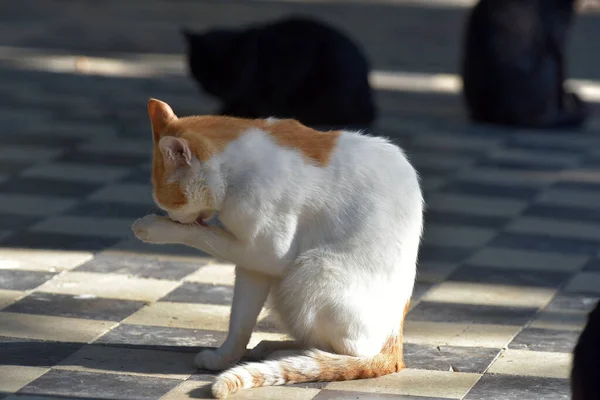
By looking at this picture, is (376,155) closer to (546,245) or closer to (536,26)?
(546,245)

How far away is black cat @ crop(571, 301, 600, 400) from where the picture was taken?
8.30 ft

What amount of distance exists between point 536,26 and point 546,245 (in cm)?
293

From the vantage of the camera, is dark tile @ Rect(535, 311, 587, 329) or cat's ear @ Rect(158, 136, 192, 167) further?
dark tile @ Rect(535, 311, 587, 329)

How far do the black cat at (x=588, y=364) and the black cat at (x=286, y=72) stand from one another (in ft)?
16.5

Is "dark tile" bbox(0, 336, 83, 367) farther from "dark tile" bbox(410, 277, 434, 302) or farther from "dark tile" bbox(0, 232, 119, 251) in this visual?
"dark tile" bbox(410, 277, 434, 302)

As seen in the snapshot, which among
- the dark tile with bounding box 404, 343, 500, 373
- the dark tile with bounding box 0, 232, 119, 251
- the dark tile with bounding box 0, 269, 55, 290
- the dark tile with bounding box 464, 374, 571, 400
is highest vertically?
the dark tile with bounding box 464, 374, 571, 400

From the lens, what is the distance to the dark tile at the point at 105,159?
656 centimetres

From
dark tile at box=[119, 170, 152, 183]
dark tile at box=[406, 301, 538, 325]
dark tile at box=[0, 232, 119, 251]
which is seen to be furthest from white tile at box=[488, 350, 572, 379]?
dark tile at box=[119, 170, 152, 183]

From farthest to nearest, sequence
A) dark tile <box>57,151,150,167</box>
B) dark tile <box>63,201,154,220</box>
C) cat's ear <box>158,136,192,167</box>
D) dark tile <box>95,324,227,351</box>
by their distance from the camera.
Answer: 1. dark tile <box>57,151,150,167</box>
2. dark tile <box>63,201,154,220</box>
3. dark tile <box>95,324,227,351</box>
4. cat's ear <box>158,136,192,167</box>

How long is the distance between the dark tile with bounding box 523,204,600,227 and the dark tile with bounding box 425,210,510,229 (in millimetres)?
207

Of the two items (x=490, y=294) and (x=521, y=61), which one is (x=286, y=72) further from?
(x=490, y=294)

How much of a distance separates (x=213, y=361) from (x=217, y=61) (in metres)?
4.18

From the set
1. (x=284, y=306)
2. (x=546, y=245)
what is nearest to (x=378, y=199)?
(x=284, y=306)

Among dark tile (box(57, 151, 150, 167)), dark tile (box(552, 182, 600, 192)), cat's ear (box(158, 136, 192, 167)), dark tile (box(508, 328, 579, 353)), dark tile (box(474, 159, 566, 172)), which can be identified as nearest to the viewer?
cat's ear (box(158, 136, 192, 167))
